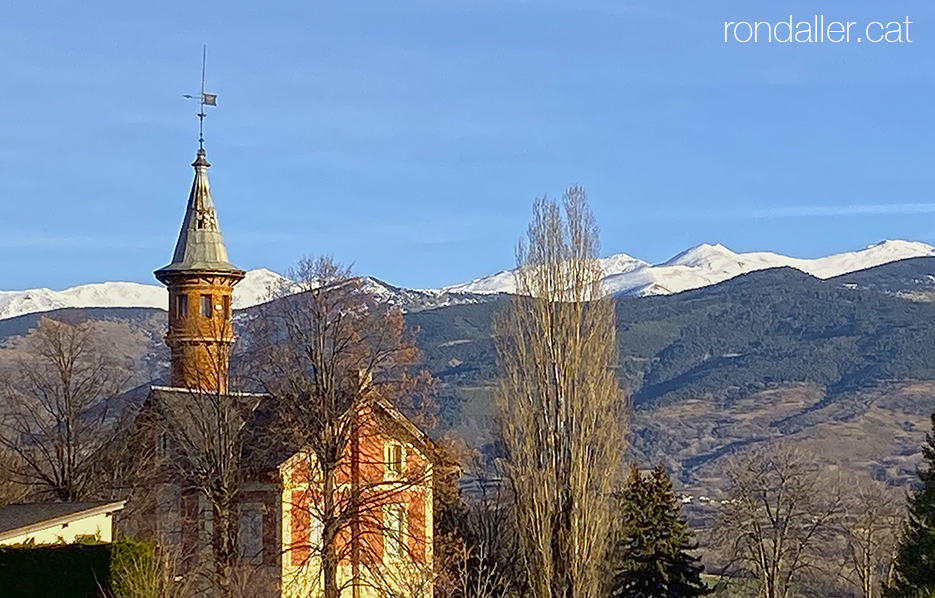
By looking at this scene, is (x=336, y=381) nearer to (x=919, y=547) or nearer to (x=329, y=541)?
(x=329, y=541)

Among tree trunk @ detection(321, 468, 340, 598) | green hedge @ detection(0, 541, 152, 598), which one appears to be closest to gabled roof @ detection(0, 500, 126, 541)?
green hedge @ detection(0, 541, 152, 598)

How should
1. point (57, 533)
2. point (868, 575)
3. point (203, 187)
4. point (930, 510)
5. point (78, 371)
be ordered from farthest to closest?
point (868, 575)
point (203, 187)
point (78, 371)
point (930, 510)
point (57, 533)

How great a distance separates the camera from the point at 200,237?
192 ft

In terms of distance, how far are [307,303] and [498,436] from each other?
22.6 feet

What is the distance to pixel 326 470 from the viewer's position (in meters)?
44.3

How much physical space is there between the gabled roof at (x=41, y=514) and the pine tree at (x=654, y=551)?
17.7 meters

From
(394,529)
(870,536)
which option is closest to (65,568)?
(394,529)

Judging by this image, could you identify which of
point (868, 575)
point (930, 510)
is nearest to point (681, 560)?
point (930, 510)

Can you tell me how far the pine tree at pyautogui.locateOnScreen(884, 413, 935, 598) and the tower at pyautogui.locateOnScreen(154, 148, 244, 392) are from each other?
2278 centimetres

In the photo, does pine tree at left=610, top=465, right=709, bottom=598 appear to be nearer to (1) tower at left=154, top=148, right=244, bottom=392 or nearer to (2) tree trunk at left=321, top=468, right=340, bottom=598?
(2) tree trunk at left=321, top=468, right=340, bottom=598

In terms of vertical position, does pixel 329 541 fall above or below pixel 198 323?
below

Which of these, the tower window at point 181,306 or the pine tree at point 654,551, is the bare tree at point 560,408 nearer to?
the pine tree at point 654,551

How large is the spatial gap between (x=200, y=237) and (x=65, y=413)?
1083cm

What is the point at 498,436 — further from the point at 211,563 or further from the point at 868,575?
the point at 868,575
